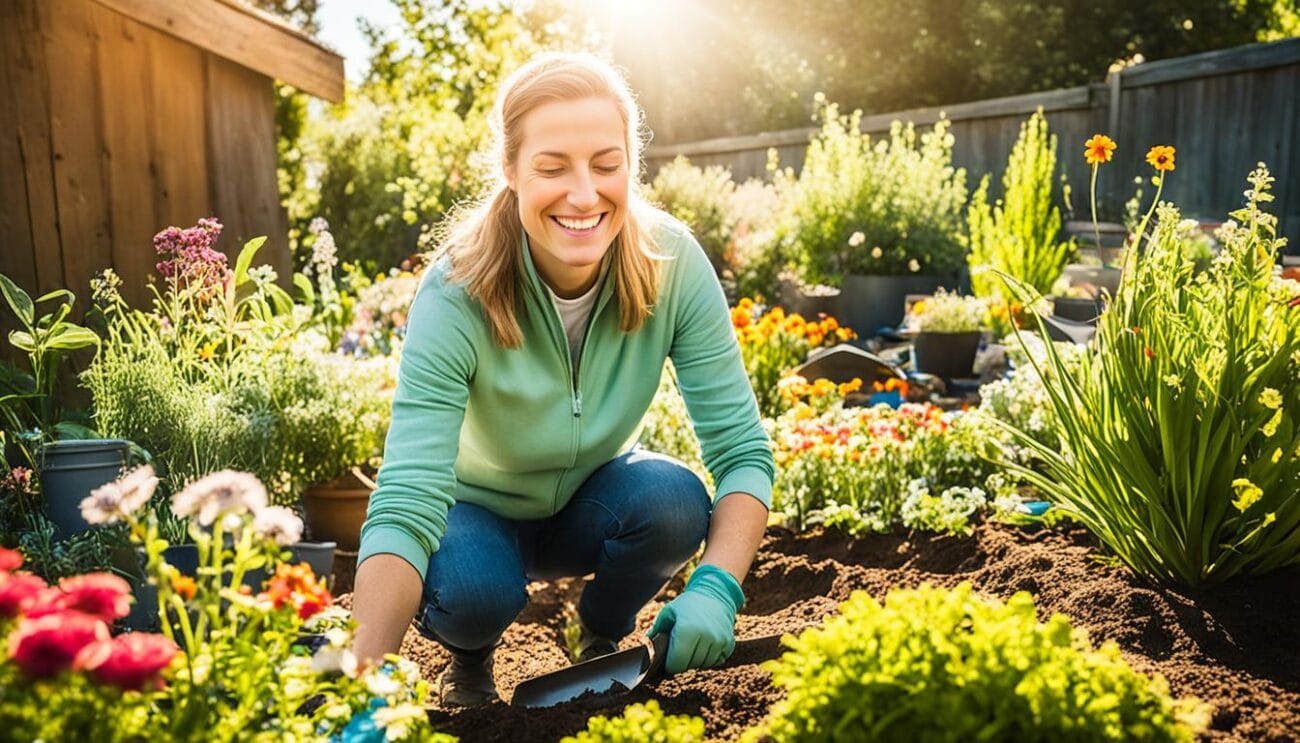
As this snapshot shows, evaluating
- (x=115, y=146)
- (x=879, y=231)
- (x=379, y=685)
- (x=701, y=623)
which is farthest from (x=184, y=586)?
(x=879, y=231)

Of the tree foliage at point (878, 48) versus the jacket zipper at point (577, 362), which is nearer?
the jacket zipper at point (577, 362)

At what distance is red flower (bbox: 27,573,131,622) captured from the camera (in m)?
1.05

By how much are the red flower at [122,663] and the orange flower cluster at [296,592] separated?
0.66 ft

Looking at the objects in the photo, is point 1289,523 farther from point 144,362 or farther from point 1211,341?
point 144,362

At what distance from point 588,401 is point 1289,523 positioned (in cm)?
137

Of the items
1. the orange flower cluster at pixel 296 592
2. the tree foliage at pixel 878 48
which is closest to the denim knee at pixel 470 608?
the orange flower cluster at pixel 296 592

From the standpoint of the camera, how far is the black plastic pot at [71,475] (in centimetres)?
244

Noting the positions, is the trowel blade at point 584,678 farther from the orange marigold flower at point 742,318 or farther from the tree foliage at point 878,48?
the tree foliage at point 878,48

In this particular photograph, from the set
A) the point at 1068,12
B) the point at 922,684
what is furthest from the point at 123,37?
the point at 1068,12

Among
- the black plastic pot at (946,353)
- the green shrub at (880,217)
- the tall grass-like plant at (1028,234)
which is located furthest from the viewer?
the green shrub at (880,217)

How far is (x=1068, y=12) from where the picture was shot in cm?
1609

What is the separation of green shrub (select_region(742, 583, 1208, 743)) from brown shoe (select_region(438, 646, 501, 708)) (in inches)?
46.3

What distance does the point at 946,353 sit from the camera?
579cm

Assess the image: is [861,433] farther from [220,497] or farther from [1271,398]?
[220,497]
